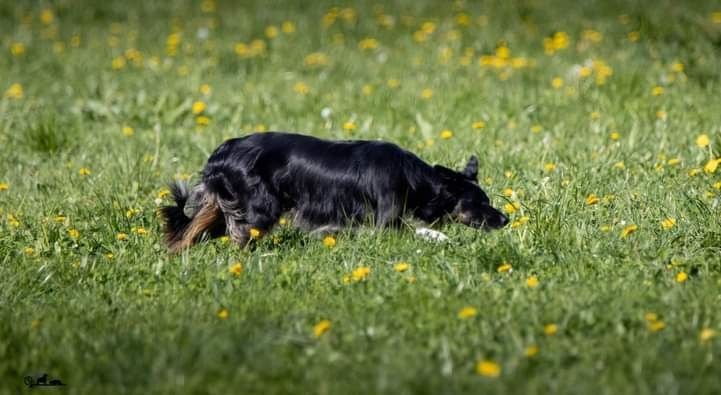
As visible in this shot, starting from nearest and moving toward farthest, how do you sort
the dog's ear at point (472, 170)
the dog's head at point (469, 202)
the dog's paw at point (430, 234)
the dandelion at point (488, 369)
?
1. the dandelion at point (488, 369)
2. the dog's paw at point (430, 234)
3. the dog's head at point (469, 202)
4. the dog's ear at point (472, 170)

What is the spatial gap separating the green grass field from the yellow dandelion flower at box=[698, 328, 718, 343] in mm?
22

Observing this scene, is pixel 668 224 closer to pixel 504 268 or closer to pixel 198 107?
pixel 504 268

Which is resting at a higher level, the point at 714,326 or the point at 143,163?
the point at 714,326

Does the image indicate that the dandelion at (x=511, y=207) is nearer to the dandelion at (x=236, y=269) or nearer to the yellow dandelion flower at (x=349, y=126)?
the dandelion at (x=236, y=269)

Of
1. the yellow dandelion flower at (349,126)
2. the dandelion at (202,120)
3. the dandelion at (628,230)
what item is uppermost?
the dandelion at (628,230)

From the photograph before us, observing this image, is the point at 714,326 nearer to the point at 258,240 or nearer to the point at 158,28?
Answer: the point at 258,240

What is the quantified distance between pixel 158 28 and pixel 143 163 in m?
4.52

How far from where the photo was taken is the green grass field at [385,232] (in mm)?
3012

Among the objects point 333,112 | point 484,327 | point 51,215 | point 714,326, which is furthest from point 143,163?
point 714,326

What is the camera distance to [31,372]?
9.72 ft

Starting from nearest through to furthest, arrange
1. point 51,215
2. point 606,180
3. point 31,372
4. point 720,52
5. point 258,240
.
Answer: point 31,372 → point 258,240 → point 51,215 → point 606,180 → point 720,52

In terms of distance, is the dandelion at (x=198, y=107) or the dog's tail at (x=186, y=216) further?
the dandelion at (x=198, y=107)

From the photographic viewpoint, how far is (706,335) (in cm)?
301

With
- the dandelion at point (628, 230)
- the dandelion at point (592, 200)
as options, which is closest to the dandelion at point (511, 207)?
the dandelion at point (592, 200)
